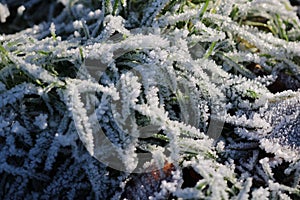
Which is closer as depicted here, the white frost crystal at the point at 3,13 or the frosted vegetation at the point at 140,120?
the frosted vegetation at the point at 140,120

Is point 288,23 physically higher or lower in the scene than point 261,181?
higher

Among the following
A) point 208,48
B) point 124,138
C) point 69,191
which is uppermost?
point 208,48

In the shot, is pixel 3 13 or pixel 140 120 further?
pixel 3 13

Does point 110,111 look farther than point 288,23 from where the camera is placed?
No

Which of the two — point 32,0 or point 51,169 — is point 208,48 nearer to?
point 51,169

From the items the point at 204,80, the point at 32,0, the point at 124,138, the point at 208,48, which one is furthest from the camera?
the point at 32,0

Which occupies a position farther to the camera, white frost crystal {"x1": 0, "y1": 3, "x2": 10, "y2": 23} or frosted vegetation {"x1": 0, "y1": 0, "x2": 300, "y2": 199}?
white frost crystal {"x1": 0, "y1": 3, "x2": 10, "y2": 23}

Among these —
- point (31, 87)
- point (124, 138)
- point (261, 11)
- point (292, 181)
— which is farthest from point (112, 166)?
point (261, 11)

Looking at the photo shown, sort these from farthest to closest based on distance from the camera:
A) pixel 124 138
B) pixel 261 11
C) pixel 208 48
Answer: pixel 261 11 → pixel 208 48 → pixel 124 138
